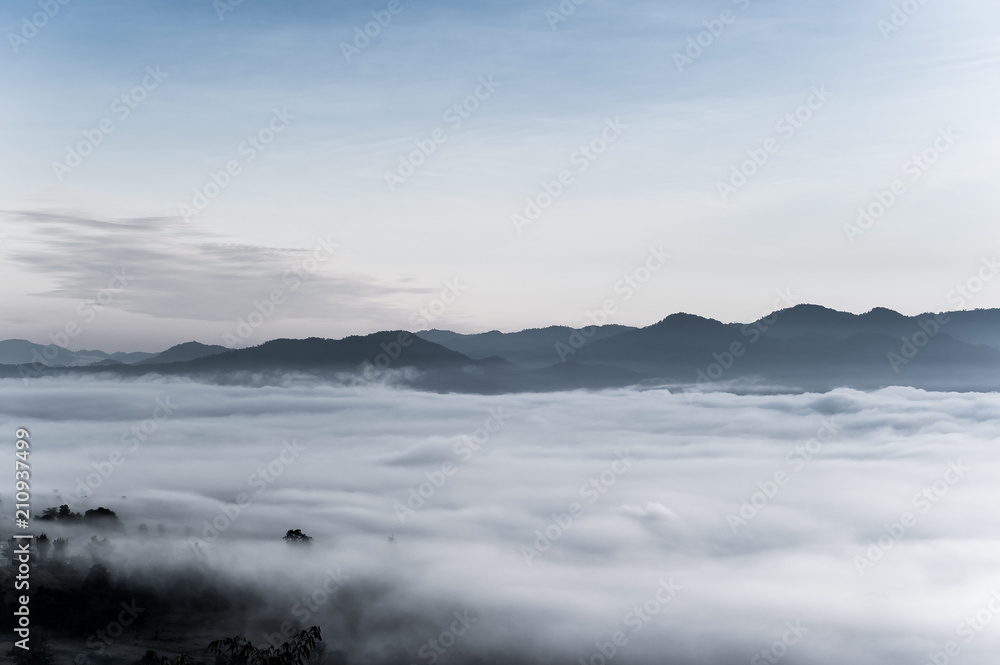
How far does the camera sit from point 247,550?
655 feet

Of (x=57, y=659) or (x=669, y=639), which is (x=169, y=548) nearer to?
(x=57, y=659)

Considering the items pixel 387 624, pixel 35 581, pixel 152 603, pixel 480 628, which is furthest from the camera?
pixel 480 628

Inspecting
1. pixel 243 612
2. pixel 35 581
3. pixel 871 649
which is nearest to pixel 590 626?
pixel 871 649

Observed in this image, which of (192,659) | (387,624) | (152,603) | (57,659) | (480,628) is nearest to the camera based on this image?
(57,659)

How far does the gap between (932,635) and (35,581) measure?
194 metres

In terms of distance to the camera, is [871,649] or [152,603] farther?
[871,649]

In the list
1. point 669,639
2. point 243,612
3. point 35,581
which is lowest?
point 669,639

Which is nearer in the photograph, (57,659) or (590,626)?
(57,659)

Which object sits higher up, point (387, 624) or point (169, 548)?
point (169, 548)

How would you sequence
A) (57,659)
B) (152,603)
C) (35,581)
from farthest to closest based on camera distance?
1. (152,603)
2. (35,581)
3. (57,659)

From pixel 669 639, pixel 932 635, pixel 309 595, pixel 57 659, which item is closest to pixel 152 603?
pixel 309 595

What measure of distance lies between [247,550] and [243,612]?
3871cm

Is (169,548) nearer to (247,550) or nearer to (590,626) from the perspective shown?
(247,550)

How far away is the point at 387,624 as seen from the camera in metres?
174
